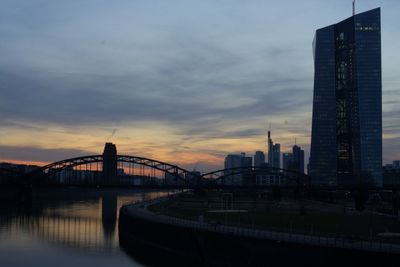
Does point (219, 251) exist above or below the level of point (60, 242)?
above

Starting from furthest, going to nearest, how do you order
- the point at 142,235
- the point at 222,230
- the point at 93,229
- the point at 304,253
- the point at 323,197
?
the point at 323,197 < the point at 93,229 < the point at 142,235 < the point at 222,230 < the point at 304,253

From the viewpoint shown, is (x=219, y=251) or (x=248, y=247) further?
(x=219, y=251)

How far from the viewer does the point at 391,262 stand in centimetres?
3859

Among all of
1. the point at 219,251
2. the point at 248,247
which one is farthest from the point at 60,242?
the point at 248,247

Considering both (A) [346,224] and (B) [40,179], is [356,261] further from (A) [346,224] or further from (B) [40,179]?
(B) [40,179]

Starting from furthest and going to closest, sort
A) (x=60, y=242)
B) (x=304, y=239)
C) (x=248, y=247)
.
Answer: (x=60, y=242) < (x=248, y=247) < (x=304, y=239)

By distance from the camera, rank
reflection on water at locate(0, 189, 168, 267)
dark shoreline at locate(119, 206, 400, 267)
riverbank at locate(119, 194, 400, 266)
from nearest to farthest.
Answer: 1. riverbank at locate(119, 194, 400, 266)
2. dark shoreline at locate(119, 206, 400, 267)
3. reflection on water at locate(0, 189, 168, 267)

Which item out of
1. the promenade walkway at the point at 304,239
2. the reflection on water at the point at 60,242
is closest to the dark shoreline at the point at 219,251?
the promenade walkway at the point at 304,239

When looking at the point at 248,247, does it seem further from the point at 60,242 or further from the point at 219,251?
the point at 60,242

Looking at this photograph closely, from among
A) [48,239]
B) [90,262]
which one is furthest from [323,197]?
[90,262]

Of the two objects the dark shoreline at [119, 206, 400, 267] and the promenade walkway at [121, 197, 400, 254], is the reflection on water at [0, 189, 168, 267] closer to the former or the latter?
the dark shoreline at [119, 206, 400, 267]

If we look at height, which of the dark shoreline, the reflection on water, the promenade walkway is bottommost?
the reflection on water

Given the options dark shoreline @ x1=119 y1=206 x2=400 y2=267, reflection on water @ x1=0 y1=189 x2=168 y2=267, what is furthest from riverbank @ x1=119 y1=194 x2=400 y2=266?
reflection on water @ x1=0 y1=189 x2=168 y2=267

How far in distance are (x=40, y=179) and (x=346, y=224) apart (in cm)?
12645
